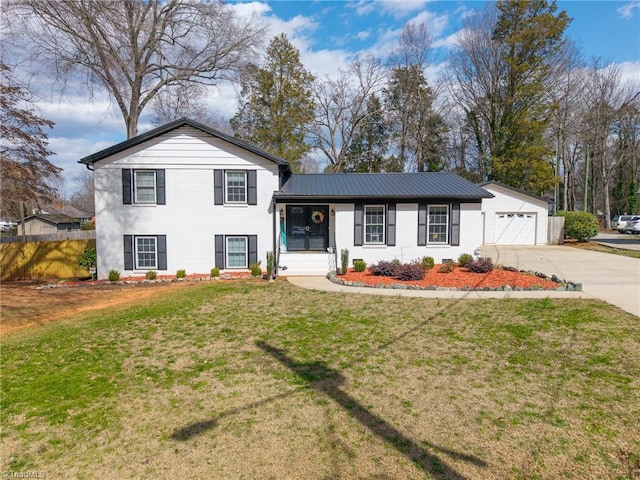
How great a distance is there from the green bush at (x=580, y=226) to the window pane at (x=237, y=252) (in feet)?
66.2

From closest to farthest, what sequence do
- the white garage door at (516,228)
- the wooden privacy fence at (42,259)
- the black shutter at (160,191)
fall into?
the black shutter at (160,191) < the wooden privacy fence at (42,259) < the white garage door at (516,228)

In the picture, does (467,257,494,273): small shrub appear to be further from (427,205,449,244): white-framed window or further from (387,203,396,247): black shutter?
(387,203,396,247): black shutter

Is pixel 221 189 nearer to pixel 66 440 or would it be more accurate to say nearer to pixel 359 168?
pixel 66 440

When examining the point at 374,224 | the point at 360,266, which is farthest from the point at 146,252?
the point at 374,224

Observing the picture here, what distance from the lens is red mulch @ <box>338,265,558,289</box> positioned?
35.9ft

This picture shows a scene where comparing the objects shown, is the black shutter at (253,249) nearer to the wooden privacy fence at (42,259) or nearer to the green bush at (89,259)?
the green bush at (89,259)

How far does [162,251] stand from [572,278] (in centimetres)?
1437

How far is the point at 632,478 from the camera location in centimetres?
309

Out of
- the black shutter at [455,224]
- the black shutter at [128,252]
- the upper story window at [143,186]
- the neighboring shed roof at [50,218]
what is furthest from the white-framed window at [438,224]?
the neighboring shed roof at [50,218]

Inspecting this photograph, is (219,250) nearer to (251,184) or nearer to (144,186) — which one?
(251,184)

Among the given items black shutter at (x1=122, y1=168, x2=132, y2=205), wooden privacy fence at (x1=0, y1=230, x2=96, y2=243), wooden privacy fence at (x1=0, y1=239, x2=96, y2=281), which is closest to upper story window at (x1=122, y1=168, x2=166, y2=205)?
black shutter at (x1=122, y1=168, x2=132, y2=205)

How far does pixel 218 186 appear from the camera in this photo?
1417 centimetres

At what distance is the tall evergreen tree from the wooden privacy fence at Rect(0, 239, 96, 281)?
1463cm

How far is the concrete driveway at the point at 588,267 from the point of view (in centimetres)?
934
